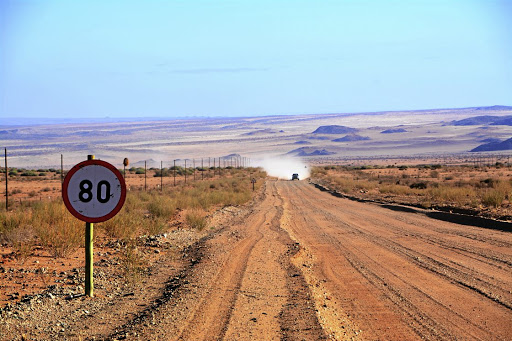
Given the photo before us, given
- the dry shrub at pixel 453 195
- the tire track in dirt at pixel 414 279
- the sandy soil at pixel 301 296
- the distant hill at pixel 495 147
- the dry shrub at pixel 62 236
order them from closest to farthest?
the sandy soil at pixel 301 296 < the tire track in dirt at pixel 414 279 < the dry shrub at pixel 62 236 < the dry shrub at pixel 453 195 < the distant hill at pixel 495 147

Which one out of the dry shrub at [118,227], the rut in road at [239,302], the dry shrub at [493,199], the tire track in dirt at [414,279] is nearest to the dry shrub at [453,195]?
the dry shrub at [493,199]

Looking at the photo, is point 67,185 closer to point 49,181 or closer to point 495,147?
point 49,181

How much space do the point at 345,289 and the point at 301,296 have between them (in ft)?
3.98

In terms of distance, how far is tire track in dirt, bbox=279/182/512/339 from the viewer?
7840mm

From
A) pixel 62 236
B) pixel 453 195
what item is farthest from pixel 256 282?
pixel 453 195

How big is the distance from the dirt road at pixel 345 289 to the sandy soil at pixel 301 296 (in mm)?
17

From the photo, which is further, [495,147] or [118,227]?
[495,147]

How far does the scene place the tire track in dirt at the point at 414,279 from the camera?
25.7 feet

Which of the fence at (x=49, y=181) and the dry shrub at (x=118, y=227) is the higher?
the dry shrub at (x=118, y=227)

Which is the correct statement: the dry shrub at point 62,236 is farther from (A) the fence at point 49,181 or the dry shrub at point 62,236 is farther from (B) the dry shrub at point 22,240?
(A) the fence at point 49,181

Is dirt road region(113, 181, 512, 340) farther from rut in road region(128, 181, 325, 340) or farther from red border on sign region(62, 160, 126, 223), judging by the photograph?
red border on sign region(62, 160, 126, 223)

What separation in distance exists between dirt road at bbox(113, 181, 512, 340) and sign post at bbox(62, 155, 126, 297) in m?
1.63

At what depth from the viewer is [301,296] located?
30.0 feet

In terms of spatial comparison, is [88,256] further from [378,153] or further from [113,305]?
[378,153]
